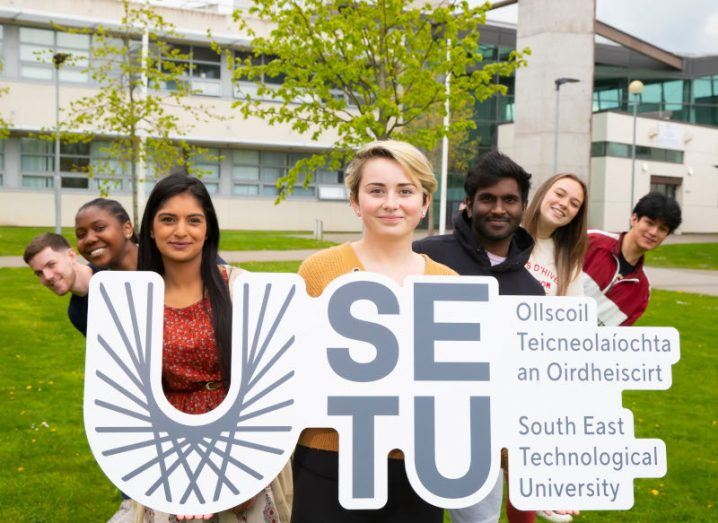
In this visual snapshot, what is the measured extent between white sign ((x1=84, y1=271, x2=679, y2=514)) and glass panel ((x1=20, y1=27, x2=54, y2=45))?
27400 mm

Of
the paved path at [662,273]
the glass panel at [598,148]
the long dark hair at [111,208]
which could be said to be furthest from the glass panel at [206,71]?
the long dark hair at [111,208]

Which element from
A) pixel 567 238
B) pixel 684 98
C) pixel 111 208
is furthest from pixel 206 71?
pixel 567 238

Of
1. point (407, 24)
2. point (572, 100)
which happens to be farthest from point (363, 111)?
point (572, 100)

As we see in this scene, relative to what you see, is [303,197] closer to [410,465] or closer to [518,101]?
[518,101]

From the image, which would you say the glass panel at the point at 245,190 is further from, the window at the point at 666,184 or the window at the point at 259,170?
the window at the point at 666,184

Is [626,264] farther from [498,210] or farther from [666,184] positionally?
[666,184]

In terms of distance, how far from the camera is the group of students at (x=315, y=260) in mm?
2113

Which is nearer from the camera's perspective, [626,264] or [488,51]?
[626,264]

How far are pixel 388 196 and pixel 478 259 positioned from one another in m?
0.76

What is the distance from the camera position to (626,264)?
3.65m

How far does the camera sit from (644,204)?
3.58 metres

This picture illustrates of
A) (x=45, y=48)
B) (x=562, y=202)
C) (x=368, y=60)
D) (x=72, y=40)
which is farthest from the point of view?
(x=72, y=40)

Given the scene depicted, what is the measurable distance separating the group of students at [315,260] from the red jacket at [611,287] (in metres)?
0.94

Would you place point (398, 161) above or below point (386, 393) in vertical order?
above
